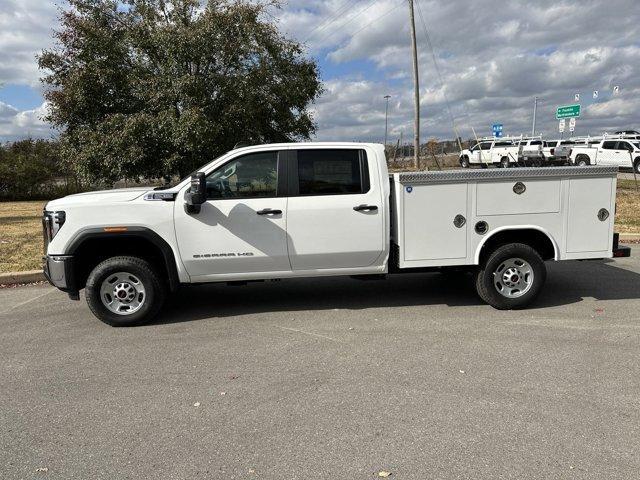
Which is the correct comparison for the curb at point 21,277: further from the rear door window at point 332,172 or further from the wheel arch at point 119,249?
the rear door window at point 332,172

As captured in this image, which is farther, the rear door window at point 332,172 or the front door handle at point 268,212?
the rear door window at point 332,172

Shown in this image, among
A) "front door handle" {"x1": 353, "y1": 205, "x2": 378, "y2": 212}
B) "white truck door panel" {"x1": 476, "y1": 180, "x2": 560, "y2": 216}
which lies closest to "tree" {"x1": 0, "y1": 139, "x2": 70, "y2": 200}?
"front door handle" {"x1": 353, "y1": 205, "x2": 378, "y2": 212}

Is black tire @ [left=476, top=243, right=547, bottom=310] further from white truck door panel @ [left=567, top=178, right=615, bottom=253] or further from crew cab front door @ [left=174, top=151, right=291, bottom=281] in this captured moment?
crew cab front door @ [left=174, top=151, right=291, bottom=281]

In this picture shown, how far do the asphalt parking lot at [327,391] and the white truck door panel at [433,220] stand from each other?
2.42 ft

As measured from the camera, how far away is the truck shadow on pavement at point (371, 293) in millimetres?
6250

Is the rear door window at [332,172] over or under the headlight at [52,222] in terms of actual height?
over

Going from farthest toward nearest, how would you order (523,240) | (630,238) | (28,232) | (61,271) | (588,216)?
(28,232), (630,238), (523,240), (588,216), (61,271)

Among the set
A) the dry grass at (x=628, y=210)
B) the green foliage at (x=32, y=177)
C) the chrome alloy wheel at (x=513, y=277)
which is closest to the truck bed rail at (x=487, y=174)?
the chrome alloy wheel at (x=513, y=277)

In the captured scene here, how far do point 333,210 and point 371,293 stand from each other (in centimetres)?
169

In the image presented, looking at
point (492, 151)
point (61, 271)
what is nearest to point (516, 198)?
point (61, 271)

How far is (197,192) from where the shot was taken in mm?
5227

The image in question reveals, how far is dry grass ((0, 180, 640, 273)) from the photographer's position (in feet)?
28.6

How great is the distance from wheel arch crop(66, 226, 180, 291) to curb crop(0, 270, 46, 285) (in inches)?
108

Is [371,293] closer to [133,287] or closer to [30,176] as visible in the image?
[133,287]
